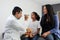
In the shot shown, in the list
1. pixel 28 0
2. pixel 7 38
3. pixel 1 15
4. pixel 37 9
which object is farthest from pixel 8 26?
pixel 37 9

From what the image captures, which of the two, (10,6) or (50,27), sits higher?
(10,6)

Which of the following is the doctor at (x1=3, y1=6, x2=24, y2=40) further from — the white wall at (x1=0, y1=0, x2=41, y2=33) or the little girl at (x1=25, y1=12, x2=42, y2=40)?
the white wall at (x1=0, y1=0, x2=41, y2=33)

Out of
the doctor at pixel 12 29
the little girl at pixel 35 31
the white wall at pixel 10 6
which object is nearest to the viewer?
the doctor at pixel 12 29

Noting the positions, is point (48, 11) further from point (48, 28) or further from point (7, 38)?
point (7, 38)

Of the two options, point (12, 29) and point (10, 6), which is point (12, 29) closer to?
point (12, 29)

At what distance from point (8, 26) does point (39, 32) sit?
0.63 m

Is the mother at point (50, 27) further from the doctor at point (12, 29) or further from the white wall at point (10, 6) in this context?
the white wall at point (10, 6)

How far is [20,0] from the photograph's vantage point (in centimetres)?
404

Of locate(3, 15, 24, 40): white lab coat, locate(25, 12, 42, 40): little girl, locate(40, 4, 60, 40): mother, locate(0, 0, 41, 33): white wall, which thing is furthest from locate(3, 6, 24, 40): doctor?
locate(0, 0, 41, 33): white wall

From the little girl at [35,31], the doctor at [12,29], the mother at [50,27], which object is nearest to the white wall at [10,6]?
the little girl at [35,31]

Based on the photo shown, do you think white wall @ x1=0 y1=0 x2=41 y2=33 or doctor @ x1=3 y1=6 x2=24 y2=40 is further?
white wall @ x1=0 y1=0 x2=41 y2=33

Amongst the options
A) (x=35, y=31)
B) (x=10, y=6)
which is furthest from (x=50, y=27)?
(x=10, y=6)

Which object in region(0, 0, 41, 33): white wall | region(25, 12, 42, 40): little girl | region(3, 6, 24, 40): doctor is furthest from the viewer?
region(0, 0, 41, 33): white wall

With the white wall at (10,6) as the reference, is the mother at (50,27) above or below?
below
